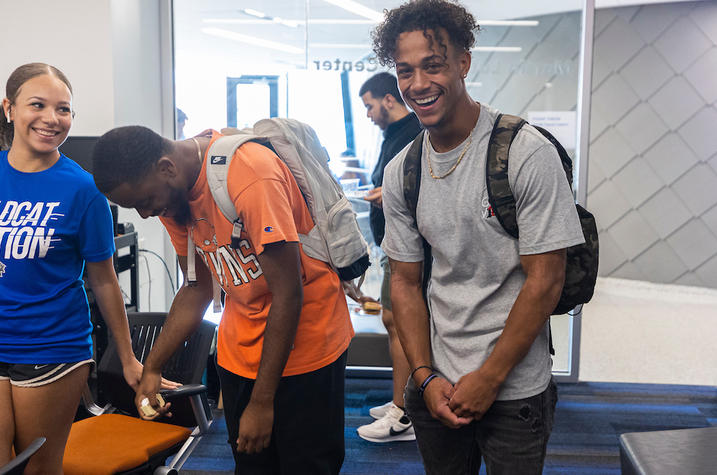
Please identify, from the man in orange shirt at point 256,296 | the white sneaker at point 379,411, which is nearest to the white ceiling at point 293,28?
the white sneaker at point 379,411

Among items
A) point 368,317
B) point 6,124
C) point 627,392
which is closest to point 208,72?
point 368,317

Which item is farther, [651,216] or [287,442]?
[651,216]

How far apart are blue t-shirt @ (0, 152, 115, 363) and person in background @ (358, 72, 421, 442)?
4.58 feet

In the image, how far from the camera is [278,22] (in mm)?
3533

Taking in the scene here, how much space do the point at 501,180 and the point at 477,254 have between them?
146 millimetres

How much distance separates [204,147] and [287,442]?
645 millimetres

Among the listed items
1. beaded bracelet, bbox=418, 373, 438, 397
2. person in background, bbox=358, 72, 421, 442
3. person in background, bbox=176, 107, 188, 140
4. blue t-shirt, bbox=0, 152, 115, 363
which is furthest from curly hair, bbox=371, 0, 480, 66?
person in background, bbox=176, 107, 188, 140

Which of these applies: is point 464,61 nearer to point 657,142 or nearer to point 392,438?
point 392,438

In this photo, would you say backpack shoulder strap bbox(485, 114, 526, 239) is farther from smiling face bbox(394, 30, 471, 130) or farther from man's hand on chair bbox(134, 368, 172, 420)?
man's hand on chair bbox(134, 368, 172, 420)

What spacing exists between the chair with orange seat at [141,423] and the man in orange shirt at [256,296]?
0.34 meters

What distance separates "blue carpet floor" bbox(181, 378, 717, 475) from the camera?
2566 millimetres

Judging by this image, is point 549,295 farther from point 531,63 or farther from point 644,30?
point 644,30

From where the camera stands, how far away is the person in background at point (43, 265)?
4.65 feet

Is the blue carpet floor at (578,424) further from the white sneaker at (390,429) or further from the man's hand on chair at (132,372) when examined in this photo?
the man's hand on chair at (132,372)
